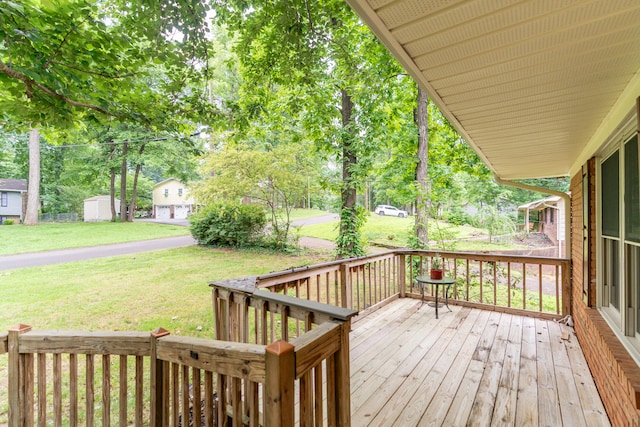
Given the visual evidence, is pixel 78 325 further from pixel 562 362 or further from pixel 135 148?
pixel 135 148

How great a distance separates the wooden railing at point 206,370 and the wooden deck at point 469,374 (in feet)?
3.15

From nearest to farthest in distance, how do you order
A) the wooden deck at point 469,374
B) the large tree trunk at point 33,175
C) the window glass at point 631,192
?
1. the window glass at point 631,192
2. the wooden deck at point 469,374
3. the large tree trunk at point 33,175

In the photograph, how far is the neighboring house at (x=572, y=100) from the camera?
110cm

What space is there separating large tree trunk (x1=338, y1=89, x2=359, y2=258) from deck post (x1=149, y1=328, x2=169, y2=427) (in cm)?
556

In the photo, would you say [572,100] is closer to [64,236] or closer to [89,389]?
[89,389]

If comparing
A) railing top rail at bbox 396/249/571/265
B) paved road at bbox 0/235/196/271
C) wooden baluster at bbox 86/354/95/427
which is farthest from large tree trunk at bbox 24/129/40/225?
railing top rail at bbox 396/249/571/265

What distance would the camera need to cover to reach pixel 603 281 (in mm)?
2785

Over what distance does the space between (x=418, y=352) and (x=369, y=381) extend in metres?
0.84

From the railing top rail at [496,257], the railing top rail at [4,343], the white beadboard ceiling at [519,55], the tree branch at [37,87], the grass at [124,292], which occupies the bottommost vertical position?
the grass at [124,292]

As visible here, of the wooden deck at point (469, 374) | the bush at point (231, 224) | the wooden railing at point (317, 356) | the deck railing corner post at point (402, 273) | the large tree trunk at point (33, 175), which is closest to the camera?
the wooden railing at point (317, 356)

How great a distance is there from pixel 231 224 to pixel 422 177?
21.6 feet

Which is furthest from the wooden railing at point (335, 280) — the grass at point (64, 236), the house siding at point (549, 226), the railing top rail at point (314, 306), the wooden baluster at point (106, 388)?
the house siding at point (549, 226)

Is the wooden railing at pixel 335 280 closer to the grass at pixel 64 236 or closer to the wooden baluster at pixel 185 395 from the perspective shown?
the wooden baluster at pixel 185 395

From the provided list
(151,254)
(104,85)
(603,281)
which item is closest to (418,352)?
(603,281)
